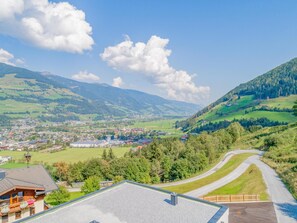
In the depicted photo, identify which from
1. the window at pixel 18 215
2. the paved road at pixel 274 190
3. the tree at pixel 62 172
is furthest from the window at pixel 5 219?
the tree at pixel 62 172

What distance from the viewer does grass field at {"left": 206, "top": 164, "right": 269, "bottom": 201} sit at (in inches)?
1718

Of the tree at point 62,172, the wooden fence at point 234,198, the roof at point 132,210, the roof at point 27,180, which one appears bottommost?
the tree at point 62,172

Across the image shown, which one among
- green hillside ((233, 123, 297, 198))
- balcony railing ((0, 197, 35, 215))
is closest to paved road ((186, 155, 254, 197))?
green hillside ((233, 123, 297, 198))

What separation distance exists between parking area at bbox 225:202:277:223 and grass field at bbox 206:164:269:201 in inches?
178

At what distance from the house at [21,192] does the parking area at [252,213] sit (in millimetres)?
21630

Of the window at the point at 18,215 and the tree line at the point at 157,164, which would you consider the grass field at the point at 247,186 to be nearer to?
the tree line at the point at 157,164

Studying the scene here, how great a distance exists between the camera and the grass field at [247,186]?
143 feet

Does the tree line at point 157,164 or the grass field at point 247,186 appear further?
the tree line at point 157,164

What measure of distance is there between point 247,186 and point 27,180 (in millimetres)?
36934

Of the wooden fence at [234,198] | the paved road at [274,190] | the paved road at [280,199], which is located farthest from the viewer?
the wooden fence at [234,198]

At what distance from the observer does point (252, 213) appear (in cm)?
3206

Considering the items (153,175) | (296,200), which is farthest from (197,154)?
(296,200)

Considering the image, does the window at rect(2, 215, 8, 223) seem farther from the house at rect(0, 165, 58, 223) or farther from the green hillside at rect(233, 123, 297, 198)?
the green hillside at rect(233, 123, 297, 198)

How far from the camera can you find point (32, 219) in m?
19.7
